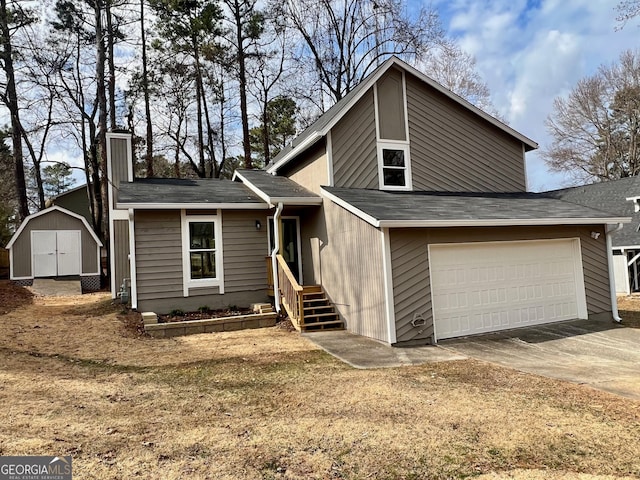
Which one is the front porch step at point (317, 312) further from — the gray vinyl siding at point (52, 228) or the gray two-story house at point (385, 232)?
the gray vinyl siding at point (52, 228)

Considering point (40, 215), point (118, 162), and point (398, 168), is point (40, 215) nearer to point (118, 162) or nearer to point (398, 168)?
point (118, 162)

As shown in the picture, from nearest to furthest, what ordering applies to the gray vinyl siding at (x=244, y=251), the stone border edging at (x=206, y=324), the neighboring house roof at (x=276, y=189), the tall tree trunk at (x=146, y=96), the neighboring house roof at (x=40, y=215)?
the stone border edging at (x=206, y=324) → the neighboring house roof at (x=276, y=189) → the gray vinyl siding at (x=244, y=251) → the neighboring house roof at (x=40, y=215) → the tall tree trunk at (x=146, y=96)

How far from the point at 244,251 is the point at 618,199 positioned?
631 inches

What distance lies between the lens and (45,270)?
17.0m

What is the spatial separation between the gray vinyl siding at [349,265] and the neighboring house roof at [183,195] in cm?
187

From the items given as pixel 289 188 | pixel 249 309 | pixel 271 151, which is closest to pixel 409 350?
pixel 249 309

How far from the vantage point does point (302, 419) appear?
13.7 feet

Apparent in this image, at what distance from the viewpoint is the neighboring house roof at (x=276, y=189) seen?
33.6 ft

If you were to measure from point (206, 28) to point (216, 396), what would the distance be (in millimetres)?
20278

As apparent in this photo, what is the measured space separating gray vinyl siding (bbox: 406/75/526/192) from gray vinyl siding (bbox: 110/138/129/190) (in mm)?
8548

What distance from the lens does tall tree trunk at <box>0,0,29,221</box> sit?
1917 cm

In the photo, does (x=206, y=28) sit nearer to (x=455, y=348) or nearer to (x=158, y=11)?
(x=158, y=11)

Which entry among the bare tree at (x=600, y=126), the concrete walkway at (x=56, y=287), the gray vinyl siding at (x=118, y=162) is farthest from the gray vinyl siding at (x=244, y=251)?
the bare tree at (x=600, y=126)

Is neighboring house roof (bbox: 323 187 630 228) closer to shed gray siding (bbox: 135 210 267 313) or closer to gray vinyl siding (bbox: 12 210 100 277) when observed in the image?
shed gray siding (bbox: 135 210 267 313)
